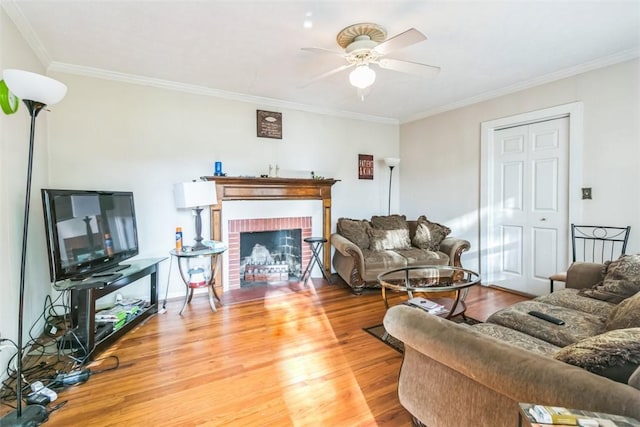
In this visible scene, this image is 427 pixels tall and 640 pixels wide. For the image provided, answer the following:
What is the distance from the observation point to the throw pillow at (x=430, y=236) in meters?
4.05

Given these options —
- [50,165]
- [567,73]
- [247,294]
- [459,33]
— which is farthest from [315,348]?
[567,73]

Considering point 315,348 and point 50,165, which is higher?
point 50,165

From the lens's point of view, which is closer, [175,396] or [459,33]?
[175,396]

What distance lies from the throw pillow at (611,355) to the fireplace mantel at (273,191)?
131 inches

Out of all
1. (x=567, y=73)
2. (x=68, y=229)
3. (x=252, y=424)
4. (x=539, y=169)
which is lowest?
(x=252, y=424)

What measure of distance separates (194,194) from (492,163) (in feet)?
12.1

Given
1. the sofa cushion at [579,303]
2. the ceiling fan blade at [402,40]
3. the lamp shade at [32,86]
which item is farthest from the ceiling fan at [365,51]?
the sofa cushion at [579,303]

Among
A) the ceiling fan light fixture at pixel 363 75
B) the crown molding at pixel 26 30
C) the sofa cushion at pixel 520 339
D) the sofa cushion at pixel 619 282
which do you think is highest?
the crown molding at pixel 26 30

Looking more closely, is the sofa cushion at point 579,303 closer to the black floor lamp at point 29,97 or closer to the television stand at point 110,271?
the black floor lamp at point 29,97

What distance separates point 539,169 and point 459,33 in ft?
6.61

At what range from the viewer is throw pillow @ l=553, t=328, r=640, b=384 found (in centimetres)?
91

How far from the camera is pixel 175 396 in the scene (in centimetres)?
181

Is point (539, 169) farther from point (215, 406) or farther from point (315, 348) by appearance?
point (215, 406)

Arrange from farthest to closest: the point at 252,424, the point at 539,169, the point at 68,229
→ 1. the point at 539,169
2. the point at 68,229
3. the point at 252,424
